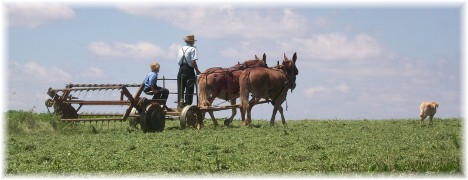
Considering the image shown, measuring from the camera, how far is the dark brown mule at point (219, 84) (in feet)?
61.9

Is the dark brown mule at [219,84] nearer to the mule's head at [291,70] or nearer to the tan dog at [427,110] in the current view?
the mule's head at [291,70]

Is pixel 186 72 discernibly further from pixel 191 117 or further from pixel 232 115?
pixel 232 115

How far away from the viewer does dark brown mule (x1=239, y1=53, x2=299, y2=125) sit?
19109mm

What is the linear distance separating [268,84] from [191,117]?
2890 millimetres

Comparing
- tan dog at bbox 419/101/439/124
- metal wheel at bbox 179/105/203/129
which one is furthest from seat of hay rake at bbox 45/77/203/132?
tan dog at bbox 419/101/439/124

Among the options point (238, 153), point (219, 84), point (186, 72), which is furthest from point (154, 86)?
point (238, 153)

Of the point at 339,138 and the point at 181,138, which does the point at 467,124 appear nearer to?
the point at 339,138

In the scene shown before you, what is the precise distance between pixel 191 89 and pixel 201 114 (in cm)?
95

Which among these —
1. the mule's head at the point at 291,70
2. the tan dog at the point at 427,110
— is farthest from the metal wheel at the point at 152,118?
the tan dog at the point at 427,110

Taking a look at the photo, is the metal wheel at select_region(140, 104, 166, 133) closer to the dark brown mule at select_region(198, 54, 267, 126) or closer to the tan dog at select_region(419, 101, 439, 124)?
the dark brown mule at select_region(198, 54, 267, 126)

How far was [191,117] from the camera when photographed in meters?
17.4

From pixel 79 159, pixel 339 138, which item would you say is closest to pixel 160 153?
pixel 79 159

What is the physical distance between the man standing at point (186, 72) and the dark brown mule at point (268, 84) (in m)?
1.35

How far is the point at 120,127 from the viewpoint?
18.8 meters
